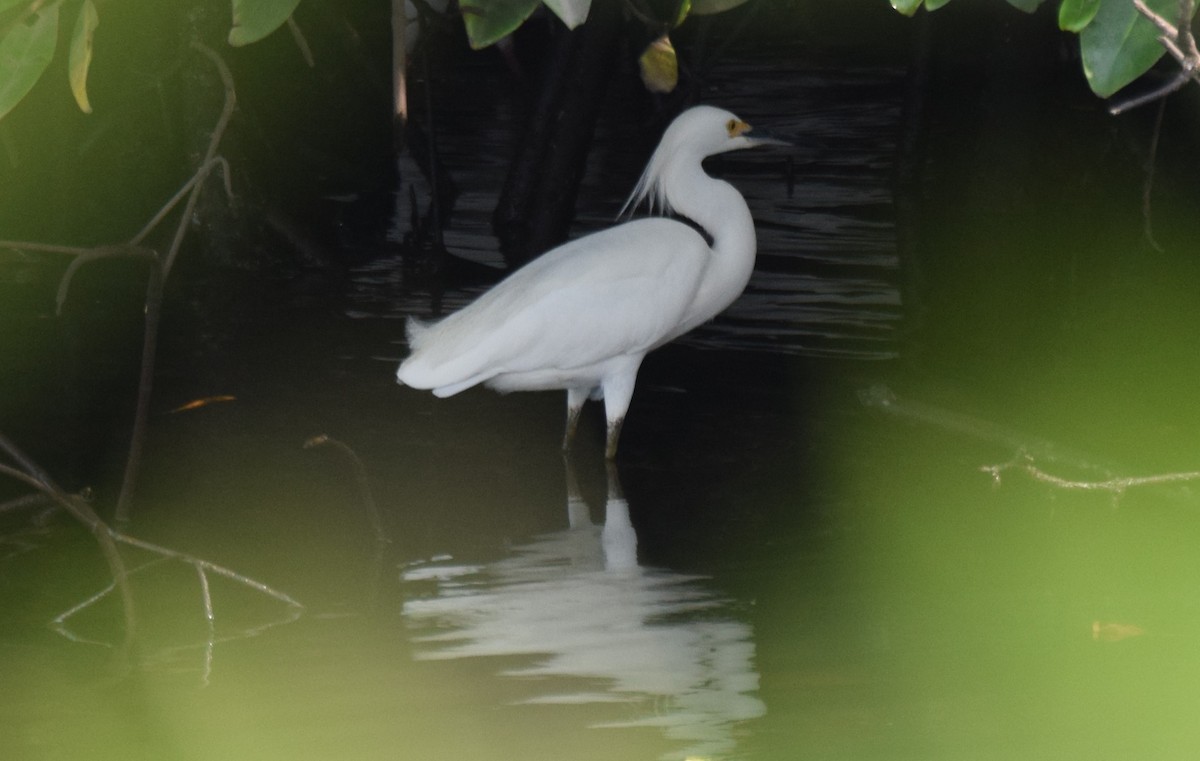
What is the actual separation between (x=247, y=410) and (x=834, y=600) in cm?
233

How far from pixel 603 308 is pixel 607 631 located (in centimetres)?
142

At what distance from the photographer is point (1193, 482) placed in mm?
4195

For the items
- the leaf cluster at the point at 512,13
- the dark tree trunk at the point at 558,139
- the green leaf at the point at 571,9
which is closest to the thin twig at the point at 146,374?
the leaf cluster at the point at 512,13

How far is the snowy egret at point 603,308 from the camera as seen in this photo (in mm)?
4555

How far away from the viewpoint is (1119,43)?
1847 millimetres

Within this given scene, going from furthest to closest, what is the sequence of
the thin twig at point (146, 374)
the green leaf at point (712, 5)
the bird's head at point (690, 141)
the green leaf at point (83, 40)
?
1. the bird's head at point (690, 141)
2. the thin twig at point (146, 374)
3. the green leaf at point (712, 5)
4. the green leaf at point (83, 40)

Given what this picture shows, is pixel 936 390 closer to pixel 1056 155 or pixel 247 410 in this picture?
pixel 247 410

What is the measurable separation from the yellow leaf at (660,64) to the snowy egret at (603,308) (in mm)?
1306

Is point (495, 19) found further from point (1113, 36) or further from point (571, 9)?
point (1113, 36)

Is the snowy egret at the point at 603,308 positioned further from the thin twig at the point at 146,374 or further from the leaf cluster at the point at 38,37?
the leaf cluster at the point at 38,37

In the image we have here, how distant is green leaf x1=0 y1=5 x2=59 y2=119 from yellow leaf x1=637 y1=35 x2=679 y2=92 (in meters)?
1.57

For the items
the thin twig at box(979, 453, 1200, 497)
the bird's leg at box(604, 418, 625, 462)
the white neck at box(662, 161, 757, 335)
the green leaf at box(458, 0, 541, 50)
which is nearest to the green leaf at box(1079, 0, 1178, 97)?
the green leaf at box(458, 0, 541, 50)

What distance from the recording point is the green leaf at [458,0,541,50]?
2.04 m

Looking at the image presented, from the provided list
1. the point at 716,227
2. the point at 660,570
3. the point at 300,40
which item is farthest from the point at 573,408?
the point at 300,40
